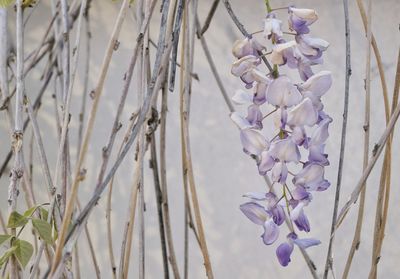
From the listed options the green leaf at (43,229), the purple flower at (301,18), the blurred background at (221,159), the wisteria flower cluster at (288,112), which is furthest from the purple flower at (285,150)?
the blurred background at (221,159)

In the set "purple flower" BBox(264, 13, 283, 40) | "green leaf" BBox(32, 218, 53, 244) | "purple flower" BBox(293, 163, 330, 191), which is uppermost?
"purple flower" BBox(264, 13, 283, 40)

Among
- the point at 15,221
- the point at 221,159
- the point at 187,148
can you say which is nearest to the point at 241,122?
the point at 187,148

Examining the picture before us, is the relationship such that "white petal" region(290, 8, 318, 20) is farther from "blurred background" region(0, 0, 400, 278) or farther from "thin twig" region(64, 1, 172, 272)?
"blurred background" region(0, 0, 400, 278)

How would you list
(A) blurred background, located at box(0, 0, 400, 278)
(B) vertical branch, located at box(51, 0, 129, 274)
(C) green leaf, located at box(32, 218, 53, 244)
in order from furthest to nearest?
(A) blurred background, located at box(0, 0, 400, 278), (C) green leaf, located at box(32, 218, 53, 244), (B) vertical branch, located at box(51, 0, 129, 274)

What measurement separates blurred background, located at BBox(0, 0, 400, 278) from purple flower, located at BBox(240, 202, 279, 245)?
1141mm

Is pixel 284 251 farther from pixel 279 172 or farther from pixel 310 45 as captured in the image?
pixel 310 45

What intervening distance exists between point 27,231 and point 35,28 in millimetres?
536

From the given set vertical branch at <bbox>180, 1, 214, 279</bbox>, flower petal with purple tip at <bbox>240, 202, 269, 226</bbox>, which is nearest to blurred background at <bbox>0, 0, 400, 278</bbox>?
vertical branch at <bbox>180, 1, 214, 279</bbox>

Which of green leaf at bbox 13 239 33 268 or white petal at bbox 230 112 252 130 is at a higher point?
white petal at bbox 230 112 252 130

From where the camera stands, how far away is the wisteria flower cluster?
0.59m

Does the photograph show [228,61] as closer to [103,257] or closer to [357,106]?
[357,106]

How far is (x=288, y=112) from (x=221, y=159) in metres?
1.22

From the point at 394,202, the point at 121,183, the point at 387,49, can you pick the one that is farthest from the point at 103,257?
the point at 387,49

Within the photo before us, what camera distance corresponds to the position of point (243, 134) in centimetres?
62
